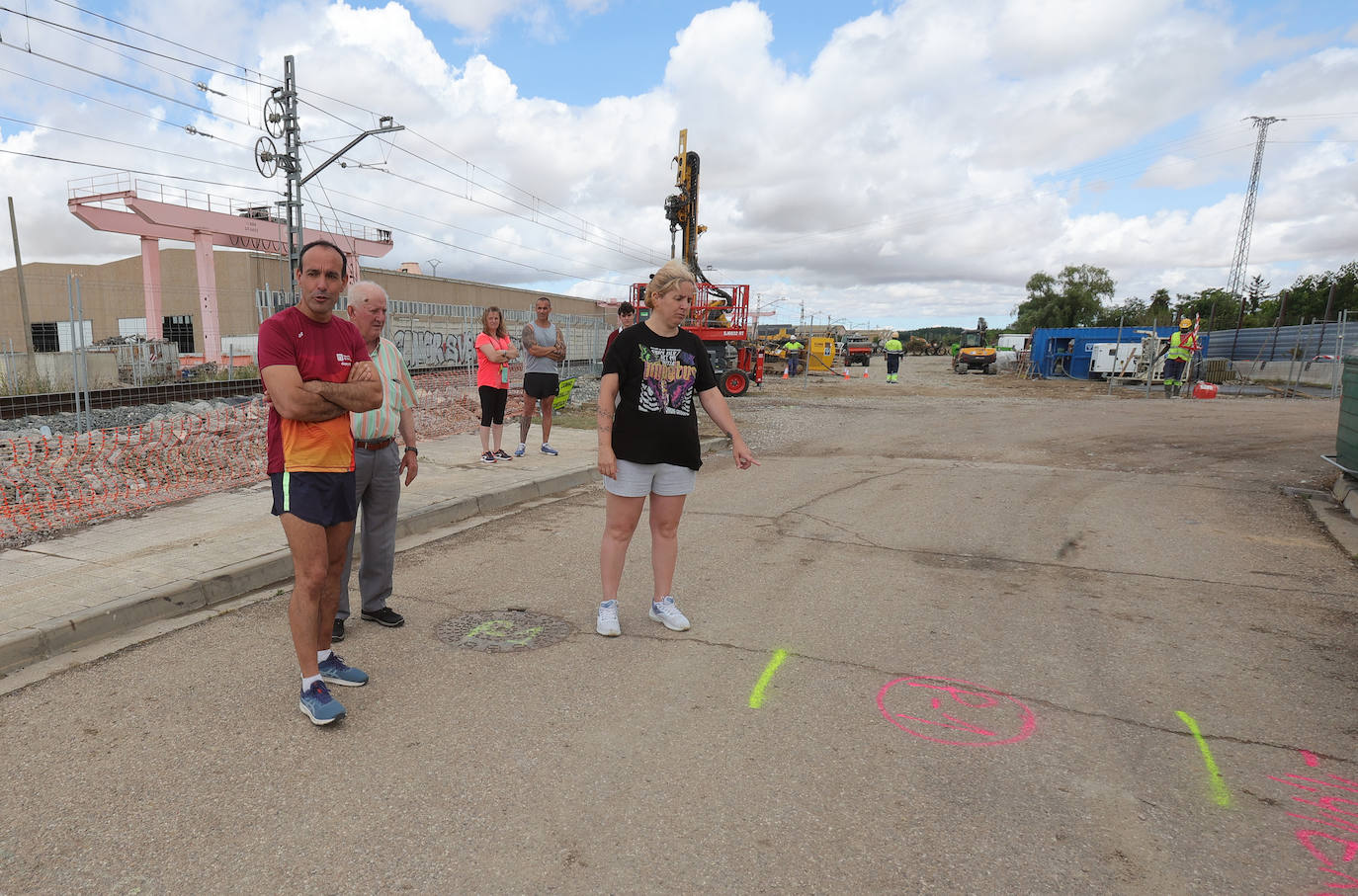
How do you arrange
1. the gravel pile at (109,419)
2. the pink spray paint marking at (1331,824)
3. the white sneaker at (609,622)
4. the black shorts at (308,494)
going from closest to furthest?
the pink spray paint marking at (1331,824), the black shorts at (308,494), the white sneaker at (609,622), the gravel pile at (109,419)

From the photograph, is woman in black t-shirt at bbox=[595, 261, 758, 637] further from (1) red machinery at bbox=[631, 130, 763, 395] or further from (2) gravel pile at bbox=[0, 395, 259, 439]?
(1) red machinery at bbox=[631, 130, 763, 395]

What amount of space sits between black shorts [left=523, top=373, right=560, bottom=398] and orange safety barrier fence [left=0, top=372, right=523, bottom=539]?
9.50ft

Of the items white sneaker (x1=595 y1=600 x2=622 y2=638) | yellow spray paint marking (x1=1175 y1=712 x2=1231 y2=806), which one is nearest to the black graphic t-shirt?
white sneaker (x1=595 y1=600 x2=622 y2=638)

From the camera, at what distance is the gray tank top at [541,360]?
Result: 342 inches

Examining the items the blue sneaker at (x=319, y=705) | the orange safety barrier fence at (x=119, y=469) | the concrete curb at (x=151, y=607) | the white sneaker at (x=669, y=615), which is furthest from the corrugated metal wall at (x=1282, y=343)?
the blue sneaker at (x=319, y=705)

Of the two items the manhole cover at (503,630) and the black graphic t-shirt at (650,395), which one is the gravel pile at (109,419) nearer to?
the manhole cover at (503,630)

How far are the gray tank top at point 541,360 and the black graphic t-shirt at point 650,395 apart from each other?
16.4 ft

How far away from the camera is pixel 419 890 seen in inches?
83.9

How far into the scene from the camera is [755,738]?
296 cm

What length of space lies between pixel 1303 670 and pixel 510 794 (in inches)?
147

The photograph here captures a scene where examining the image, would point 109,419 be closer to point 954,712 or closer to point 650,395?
point 650,395

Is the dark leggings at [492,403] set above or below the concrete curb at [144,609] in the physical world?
above

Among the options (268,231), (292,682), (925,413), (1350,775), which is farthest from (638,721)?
(268,231)

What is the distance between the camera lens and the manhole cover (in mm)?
3852
